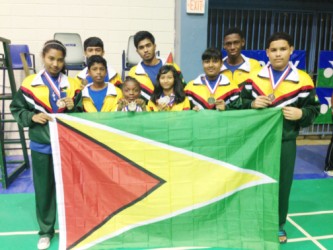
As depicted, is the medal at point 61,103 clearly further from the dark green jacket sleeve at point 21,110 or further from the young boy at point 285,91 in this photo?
the young boy at point 285,91

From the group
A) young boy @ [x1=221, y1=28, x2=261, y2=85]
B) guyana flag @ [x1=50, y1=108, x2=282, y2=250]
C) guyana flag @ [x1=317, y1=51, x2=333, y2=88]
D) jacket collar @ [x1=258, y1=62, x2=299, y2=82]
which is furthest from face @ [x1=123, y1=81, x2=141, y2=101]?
guyana flag @ [x1=317, y1=51, x2=333, y2=88]

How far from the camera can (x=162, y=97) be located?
2.90 meters

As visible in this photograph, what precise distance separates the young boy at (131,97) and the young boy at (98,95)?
6 cm

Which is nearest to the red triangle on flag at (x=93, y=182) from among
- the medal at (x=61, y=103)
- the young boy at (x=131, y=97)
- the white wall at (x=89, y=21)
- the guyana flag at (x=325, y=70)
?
the medal at (x=61, y=103)

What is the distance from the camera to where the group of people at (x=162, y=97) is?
101 inches

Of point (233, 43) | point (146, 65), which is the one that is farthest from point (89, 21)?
point (233, 43)

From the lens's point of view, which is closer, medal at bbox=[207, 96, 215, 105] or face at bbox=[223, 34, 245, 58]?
medal at bbox=[207, 96, 215, 105]

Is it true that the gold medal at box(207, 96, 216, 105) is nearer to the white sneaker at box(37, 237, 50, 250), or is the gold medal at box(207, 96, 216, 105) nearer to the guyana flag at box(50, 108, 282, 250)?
the guyana flag at box(50, 108, 282, 250)

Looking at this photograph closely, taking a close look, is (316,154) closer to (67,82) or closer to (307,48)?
(307,48)

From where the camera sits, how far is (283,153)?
270 cm

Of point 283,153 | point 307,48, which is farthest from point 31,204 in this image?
point 307,48

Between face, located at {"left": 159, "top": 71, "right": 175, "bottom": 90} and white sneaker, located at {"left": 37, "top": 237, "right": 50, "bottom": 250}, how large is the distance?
5.16ft

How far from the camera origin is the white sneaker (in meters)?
2.75

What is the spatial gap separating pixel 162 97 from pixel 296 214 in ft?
6.03
